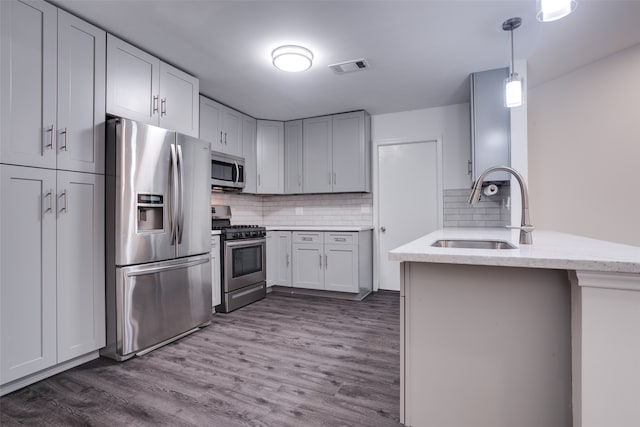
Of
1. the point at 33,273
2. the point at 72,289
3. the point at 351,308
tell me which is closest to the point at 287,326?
the point at 351,308

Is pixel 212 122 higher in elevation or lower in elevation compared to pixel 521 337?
higher

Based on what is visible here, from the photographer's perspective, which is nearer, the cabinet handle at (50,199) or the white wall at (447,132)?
the cabinet handle at (50,199)

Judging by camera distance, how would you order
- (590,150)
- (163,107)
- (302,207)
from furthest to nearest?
(302,207)
(590,150)
(163,107)

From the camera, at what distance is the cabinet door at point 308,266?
4059mm

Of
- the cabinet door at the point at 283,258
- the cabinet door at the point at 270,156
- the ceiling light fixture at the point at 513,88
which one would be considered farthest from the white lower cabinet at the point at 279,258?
the ceiling light fixture at the point at 513,88

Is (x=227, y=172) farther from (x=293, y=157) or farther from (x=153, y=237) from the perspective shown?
(x=153, y=237)

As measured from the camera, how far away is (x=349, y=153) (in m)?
4.22

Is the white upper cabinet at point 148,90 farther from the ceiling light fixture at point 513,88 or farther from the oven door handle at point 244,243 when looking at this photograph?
the ceiling light fixture at point 513,88

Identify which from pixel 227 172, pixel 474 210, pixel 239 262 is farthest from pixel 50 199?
pixel 474 210

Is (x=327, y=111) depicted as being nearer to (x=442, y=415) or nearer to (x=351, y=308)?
(x=351, y=308)

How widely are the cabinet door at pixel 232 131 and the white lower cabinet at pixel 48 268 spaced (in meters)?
1.84

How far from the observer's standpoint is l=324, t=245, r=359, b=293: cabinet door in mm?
3879

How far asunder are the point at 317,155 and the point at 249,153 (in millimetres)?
944

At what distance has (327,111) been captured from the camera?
4.23 meters
